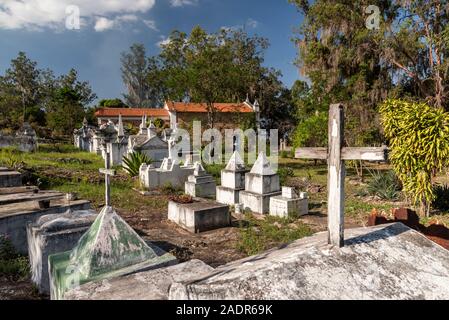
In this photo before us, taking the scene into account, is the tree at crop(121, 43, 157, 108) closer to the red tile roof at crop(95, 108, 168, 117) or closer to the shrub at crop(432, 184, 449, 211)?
the red tile roof at crop(95, 108, 168, 117)

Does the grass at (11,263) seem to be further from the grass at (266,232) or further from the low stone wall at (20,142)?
the low stone wall at (20,142)

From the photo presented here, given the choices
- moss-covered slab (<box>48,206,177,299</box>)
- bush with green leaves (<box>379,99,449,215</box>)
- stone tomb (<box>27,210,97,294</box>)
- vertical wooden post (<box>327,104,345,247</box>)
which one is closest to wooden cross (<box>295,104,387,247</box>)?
vertical wooden post (<box>327,104,345,247</box>)

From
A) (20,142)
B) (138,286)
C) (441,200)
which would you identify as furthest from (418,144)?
(20,142)

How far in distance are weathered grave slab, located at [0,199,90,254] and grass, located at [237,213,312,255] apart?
3.46 metres

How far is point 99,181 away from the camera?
13039 mm

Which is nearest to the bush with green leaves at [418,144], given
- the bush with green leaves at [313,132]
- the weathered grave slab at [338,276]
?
the weathered grave slab at [338,276]

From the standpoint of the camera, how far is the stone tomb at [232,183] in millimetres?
10891

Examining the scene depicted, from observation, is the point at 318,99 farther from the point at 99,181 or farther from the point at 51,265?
the point at 51,265

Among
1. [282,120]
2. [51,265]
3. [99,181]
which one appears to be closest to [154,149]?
[99,181]

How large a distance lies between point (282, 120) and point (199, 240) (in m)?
34.7

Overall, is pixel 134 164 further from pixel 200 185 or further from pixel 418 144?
pixel 418 144

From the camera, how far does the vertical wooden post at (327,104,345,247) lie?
9.22 feet

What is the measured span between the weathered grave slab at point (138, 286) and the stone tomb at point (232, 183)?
7.78 meters
